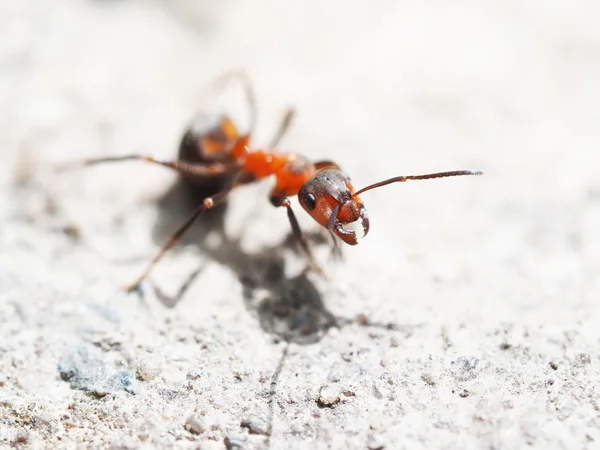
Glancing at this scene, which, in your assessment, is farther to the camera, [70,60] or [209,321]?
[70,60]

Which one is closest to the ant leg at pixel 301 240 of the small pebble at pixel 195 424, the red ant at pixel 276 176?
the red ant at pixel 276 176

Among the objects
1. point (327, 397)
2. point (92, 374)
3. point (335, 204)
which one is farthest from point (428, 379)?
point (92, 374)

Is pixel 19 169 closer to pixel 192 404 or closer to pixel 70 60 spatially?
pixel 70 60

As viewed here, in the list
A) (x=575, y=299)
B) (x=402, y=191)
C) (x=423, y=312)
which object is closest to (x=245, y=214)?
(x=402, y=191)

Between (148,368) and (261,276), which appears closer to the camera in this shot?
(148,368)

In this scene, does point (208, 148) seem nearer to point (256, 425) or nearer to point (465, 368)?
point (256, 425)

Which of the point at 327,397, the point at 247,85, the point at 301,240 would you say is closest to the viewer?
the point at 327,397

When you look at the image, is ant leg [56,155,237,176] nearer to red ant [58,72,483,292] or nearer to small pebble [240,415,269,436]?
red ant [58,72,483,292]
